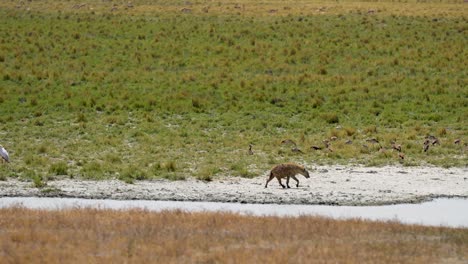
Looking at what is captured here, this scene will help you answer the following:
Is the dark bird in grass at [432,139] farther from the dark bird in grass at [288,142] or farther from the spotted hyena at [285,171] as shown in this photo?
the spotted hyena at [285,171]

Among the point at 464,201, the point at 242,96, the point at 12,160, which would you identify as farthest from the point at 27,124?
the point at 464,201

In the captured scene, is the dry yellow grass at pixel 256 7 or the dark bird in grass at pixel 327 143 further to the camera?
the dry yellow grass at pixel 256 7

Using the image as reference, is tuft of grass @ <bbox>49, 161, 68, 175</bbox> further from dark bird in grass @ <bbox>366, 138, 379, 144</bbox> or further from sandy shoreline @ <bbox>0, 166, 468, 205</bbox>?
dark bird in grass @ <bbox>366, 138, 379, 144</bbox>

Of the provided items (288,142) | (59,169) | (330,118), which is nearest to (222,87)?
(330,118)

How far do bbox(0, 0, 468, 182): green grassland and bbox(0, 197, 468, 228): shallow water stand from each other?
294 cm

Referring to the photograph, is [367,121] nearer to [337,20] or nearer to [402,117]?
[402,117]

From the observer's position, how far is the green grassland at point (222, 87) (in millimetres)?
30703

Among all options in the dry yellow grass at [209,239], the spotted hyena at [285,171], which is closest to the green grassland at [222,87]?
the spotted hyena at [285,171]

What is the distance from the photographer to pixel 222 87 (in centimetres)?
4366

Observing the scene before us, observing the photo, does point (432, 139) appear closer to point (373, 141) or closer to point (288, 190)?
point (373, 141)

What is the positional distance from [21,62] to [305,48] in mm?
15732

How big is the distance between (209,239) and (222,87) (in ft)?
84.5

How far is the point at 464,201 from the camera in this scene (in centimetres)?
2417

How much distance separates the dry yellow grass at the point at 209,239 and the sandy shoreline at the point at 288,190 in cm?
371
